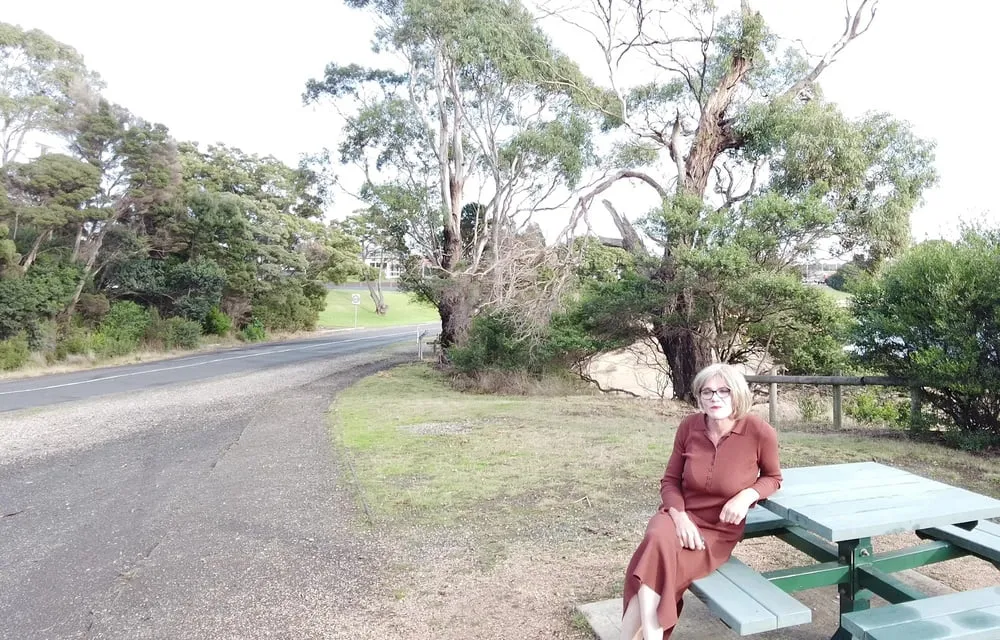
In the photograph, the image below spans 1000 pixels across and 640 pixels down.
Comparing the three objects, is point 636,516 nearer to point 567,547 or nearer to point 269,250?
point 567,547

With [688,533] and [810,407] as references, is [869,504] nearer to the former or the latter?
[688,533]

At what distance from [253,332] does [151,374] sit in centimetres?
1387

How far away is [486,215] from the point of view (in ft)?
68.4

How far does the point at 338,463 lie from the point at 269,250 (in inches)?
1005

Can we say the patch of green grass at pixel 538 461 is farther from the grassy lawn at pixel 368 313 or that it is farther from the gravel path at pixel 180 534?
the grassy lawn at pixel 368 313

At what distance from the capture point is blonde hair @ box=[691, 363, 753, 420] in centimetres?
274

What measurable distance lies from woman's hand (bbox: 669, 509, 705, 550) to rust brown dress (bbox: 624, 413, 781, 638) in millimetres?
25

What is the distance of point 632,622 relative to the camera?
8.33 ft

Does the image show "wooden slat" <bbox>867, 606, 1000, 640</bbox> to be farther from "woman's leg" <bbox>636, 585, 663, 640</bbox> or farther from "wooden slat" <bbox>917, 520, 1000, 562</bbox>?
"woman's leg" <bbox>636, 585, 663, 640</bbox>

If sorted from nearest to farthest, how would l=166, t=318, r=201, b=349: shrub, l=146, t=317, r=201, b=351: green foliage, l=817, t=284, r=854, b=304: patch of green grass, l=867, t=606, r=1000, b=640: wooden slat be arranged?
l=867, t=606, r=1000, b=640: wooden slat < l=817, t=284, r=854, b=304: patch of green grass < l=146, t=317, r=201, b=351: green foliage < l=166, t=318, r=201, b=349: shrub

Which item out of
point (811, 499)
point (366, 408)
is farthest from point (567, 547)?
point (366, 408)

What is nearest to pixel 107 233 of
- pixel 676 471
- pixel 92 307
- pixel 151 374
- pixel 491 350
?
pixel 92 307

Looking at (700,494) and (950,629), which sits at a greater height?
(700,494)

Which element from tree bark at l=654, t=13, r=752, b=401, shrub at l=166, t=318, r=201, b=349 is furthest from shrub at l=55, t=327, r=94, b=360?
tree bark at l=654, t=13, r=752, b=401
